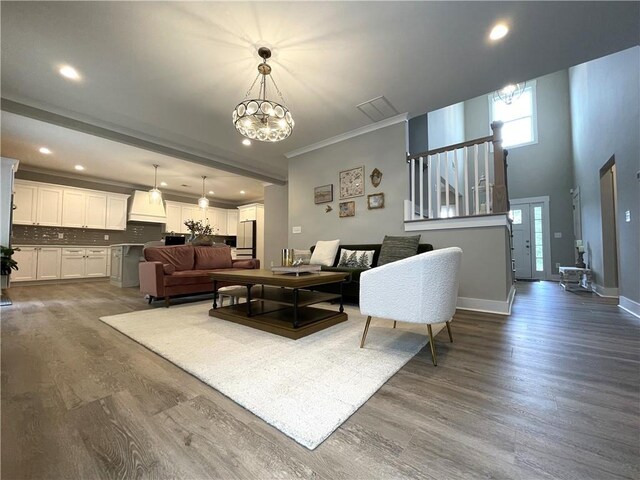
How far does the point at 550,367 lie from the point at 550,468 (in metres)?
1.02

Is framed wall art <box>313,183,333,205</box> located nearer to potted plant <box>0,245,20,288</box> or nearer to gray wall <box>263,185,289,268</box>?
gray wall <box>263,185,289,268</box>

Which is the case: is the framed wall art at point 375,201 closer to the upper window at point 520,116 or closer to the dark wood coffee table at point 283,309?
the dark wood coffee table at point 283,309

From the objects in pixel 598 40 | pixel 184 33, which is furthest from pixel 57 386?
pixel 598 40

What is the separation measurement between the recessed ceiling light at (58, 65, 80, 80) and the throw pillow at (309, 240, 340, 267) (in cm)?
368

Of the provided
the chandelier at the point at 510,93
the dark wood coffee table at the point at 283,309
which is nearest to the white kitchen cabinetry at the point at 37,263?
the dark wood coffee table at the point at 283,309

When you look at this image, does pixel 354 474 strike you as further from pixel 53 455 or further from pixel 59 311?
pixel 59 311

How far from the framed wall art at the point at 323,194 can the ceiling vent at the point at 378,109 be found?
1.36 m

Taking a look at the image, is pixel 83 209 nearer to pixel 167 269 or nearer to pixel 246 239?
pixel 246 239

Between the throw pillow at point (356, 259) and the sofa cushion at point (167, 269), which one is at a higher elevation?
the throw pillow at point (356, 259)

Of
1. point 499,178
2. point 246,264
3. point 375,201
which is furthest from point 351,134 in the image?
point 246,264

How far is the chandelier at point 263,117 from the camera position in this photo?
8.35 feet

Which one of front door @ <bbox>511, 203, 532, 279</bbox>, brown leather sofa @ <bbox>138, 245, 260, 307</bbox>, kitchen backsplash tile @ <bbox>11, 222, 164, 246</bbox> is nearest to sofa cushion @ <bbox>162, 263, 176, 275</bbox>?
brown leather sofa @ <bbox>138, 245, 260, 307</bbox>

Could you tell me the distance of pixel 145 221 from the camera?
7.21 meters

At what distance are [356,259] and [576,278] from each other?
4.72m
